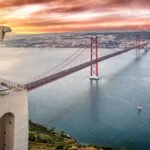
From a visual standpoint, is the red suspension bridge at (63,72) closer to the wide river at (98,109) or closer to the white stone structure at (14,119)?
the wide river at (98,109)

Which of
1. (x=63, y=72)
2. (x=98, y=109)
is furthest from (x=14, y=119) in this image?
(x=63, y=72)

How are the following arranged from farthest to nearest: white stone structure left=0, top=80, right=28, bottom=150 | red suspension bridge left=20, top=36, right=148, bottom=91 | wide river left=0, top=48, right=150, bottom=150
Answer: red suspension bridge left=20, top=36, right=148, bottom=91
wide river left=0, top=48, right=150, bottom=150
white stone structure left=0, top=80, right=28, bottom=150

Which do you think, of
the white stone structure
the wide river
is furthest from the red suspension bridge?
the white stone structure

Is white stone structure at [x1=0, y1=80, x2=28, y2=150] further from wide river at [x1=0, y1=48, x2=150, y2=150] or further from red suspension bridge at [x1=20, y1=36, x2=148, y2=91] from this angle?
wide river at [x1=0, y1=48, x2=150, y2=150]

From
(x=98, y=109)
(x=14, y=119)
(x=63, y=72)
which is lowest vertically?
(x=98, y=109)

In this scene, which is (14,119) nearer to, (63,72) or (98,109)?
(98,109)

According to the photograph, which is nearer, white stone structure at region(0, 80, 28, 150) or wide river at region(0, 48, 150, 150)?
white stone structure at region(0, 80, 28, 150)

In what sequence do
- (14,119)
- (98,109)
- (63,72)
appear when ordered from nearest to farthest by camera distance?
(14,119) → (98,109) → (63,72)

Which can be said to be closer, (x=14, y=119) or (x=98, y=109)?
(x=14, y=119)

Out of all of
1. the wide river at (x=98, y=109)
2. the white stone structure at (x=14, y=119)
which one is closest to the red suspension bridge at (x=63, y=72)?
the wide river at (x=98, y=109)

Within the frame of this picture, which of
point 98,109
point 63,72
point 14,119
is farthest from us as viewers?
point 63,72
